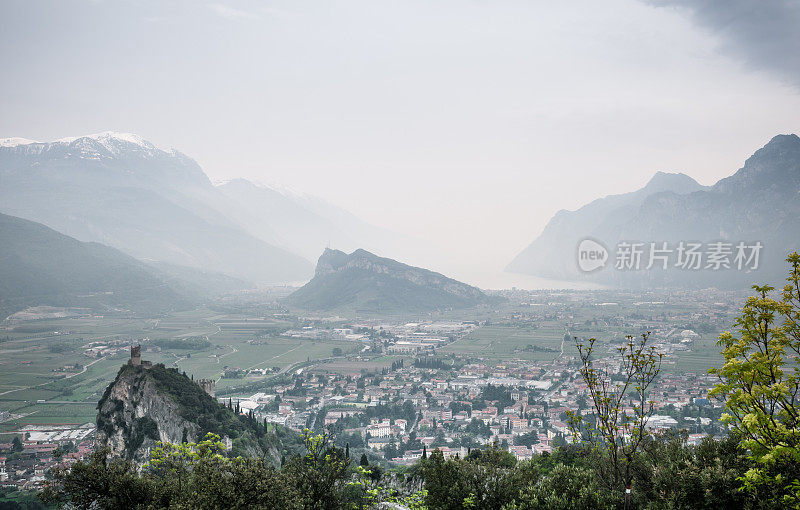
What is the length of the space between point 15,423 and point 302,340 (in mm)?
58121

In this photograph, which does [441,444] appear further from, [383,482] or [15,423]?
[15,423]

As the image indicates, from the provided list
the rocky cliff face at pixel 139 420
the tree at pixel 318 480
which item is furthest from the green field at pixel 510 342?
the tree at pixel 318 480

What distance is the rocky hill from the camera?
36.7 metres

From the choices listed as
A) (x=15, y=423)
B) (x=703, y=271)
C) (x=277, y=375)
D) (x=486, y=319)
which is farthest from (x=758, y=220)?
(x=15, y=423)

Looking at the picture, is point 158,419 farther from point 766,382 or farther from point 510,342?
point 510,342

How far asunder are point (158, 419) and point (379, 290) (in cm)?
12459

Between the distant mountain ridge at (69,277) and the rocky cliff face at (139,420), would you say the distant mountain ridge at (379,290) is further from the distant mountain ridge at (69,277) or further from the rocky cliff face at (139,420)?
the rocky cliff face at (139,420)

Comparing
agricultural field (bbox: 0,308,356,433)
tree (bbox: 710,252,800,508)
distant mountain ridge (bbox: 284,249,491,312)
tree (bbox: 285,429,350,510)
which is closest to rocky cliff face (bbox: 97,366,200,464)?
agricultural field (bbox: 0,308,356,433)

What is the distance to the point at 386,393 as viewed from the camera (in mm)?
65625

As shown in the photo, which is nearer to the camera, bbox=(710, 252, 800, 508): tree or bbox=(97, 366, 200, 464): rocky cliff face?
bbox=(710, 252, 800, 508): tree

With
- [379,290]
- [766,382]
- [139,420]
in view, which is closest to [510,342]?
[379,290]

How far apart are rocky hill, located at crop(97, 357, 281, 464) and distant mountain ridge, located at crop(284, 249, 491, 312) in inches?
4341

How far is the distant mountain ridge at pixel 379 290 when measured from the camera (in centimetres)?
15625

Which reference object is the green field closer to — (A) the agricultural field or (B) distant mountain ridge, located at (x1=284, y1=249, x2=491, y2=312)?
(A) the agricultural field
